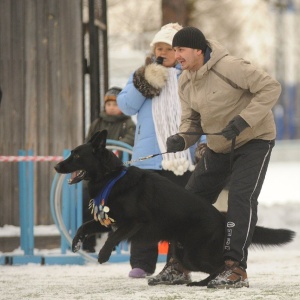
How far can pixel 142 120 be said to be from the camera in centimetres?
758

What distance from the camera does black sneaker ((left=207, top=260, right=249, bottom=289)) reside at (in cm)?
615

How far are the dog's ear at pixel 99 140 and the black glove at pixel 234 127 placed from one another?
79 centimetres

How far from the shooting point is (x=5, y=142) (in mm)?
10500

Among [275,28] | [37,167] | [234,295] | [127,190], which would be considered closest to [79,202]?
[37,167]

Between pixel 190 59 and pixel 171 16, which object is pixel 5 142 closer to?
pixel 190 59

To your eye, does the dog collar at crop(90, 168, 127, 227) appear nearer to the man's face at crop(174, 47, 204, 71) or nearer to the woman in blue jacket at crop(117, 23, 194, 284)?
the man's face at crop(174, 47, 204, 71)

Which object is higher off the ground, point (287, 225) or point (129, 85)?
point (129, 85)

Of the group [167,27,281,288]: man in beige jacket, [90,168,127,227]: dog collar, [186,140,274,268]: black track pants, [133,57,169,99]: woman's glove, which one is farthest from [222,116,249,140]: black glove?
[133,57,169,99]: woman's glove

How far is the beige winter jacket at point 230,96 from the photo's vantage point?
6.12 meters

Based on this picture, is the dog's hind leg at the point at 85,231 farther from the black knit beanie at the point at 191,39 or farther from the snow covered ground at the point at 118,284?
the black knit beanie at the point at 191,39

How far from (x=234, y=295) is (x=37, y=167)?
523cm

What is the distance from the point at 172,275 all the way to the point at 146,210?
668 mm

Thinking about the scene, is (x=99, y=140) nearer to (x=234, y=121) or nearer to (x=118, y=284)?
(x=234, y=121)

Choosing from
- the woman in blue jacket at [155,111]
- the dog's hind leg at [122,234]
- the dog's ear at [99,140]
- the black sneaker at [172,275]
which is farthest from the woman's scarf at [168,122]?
the dog's hind leg at [122,234]
